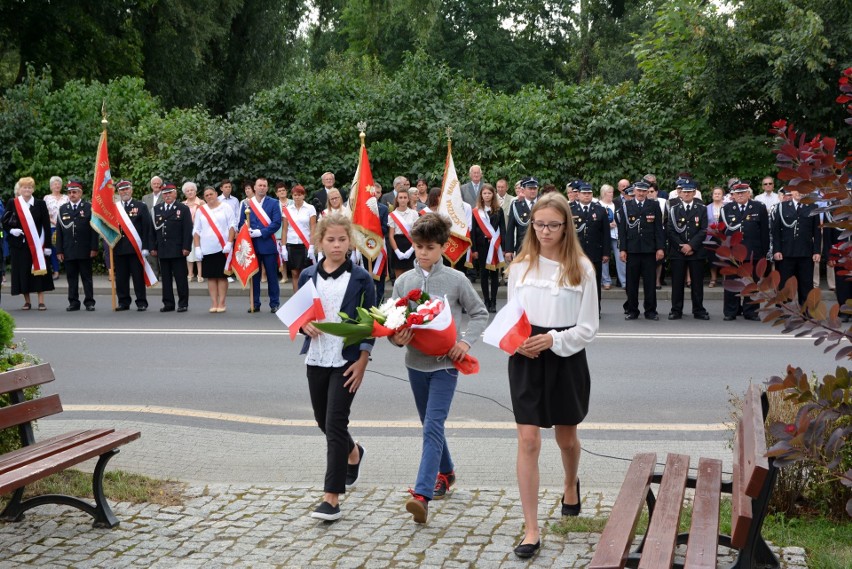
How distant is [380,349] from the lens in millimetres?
12672

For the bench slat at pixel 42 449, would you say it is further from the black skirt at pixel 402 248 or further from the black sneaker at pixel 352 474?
A: the black skirt at pixel 402 248

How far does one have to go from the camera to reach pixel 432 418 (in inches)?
239

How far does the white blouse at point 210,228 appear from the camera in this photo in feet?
56.3

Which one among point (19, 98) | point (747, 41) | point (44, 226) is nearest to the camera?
point (44, 226)

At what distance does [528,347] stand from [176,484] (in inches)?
99.6

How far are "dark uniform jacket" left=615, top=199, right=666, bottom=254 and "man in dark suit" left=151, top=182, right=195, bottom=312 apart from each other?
6.94 m

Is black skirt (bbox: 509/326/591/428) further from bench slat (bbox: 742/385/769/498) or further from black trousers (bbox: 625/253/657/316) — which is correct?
black trousers (bbox: 625/253/657/316)

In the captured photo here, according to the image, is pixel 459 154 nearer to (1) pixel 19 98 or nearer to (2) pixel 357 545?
(1) pixel 19 98

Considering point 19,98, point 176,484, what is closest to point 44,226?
point 19,98

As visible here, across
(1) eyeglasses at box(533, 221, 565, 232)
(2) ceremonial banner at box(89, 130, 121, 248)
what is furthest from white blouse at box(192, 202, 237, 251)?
(1) eyeglasses at box(533, 221, 565, 232)

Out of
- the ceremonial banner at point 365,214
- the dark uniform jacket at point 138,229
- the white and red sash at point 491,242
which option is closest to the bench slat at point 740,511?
the white and red sash at point 491,242

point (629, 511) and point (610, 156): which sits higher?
point (610, 156)

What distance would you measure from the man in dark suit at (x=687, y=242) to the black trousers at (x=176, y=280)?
7638 millimetres

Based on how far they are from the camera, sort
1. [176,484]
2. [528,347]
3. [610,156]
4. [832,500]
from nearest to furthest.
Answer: [528,347] → [832,500] → [176,484] → [610,156]
